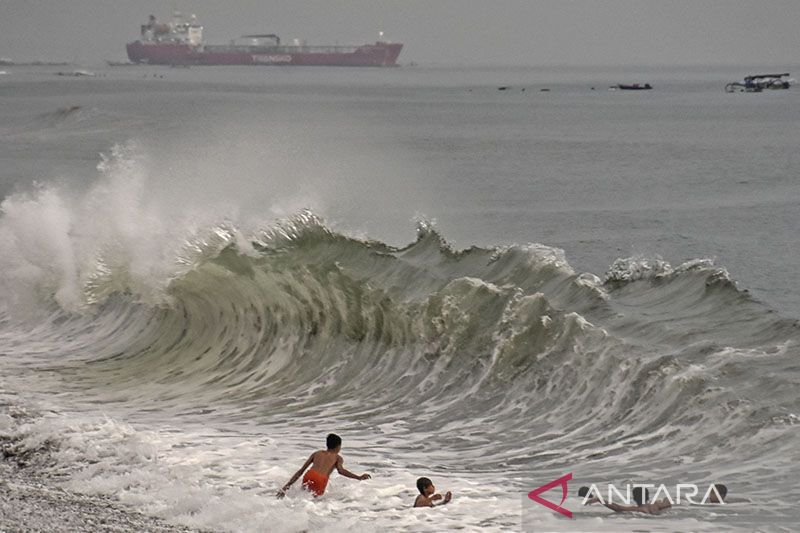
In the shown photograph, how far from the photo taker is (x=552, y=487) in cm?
1155

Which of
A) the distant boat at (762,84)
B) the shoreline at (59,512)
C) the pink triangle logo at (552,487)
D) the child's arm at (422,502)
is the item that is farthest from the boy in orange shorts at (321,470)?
the distant boat at (762,84)

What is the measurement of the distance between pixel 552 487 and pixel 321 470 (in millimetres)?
2177

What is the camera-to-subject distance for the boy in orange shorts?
11.4m

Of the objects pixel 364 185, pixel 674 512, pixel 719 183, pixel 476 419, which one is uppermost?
pixel 719 183

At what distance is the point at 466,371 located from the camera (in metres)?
16.7

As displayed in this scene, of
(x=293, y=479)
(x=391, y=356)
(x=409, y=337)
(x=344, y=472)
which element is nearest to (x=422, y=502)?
(x=344, y=472)

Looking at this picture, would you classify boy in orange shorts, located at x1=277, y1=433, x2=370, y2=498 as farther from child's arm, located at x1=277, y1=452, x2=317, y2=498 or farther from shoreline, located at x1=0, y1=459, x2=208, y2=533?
shoreline, located at x1=0, y1=459, x2=208, y2=533

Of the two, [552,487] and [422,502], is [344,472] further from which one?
[552,487]

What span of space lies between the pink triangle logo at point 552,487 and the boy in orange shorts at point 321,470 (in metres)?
1.65

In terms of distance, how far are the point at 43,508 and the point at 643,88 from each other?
179 metres

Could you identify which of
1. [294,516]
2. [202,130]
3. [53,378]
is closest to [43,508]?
[294,516]

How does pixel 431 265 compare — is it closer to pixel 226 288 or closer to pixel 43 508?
pixel 226 288

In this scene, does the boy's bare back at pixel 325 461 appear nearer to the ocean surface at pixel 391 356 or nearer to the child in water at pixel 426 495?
the ocean surface at pixel 391 356

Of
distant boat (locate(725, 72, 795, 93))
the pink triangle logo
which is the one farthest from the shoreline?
distant boat (locate(725, 72, 795, 93))
